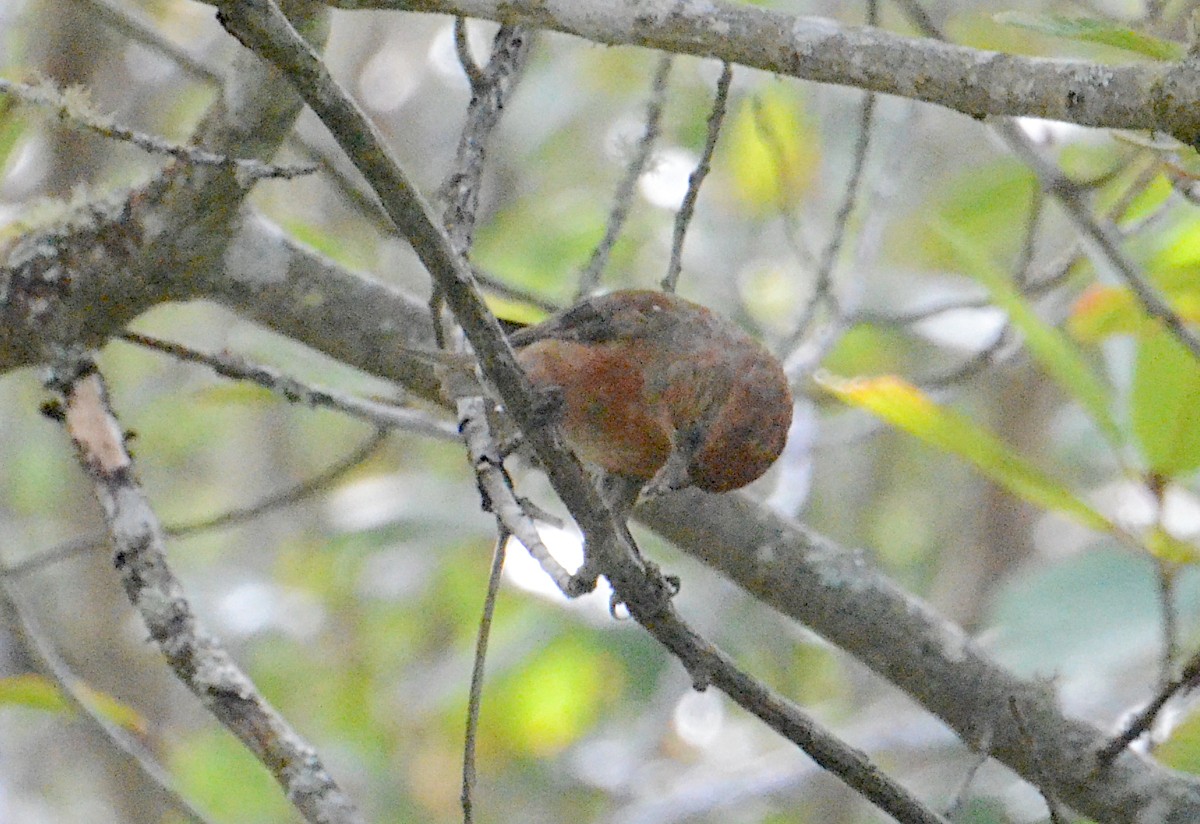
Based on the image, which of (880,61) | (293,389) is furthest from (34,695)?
(880,61)

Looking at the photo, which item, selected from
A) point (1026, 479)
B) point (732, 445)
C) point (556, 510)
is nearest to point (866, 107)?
point (1026, 479)

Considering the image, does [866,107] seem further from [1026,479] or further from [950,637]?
[950,637]

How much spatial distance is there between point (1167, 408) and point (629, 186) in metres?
1.00

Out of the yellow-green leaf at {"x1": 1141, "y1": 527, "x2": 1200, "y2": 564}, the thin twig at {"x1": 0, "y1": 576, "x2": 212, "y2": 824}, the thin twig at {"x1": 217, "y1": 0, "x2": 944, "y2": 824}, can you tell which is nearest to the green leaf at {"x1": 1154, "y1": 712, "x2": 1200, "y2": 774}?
the yellow-green leaf at {"x1": 1141, "y1": 527, "x2": 1200, "y2": 564}

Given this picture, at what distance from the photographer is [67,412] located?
224 cm

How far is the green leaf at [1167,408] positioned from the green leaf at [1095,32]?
63 cm

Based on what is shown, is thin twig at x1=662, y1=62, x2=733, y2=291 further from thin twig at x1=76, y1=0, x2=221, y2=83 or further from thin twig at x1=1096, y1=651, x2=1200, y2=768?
thin twig at x1=76, y1=0, x2=221, y2=83

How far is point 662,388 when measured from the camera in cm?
217

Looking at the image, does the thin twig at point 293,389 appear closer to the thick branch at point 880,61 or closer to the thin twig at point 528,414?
the thin twig at point 528,414

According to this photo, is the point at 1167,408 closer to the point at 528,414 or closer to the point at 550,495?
the point at 528,414

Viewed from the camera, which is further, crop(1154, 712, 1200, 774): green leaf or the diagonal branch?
crop(1154, 712, 1200, 774): green leaf

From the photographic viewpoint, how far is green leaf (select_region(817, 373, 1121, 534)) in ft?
7.57

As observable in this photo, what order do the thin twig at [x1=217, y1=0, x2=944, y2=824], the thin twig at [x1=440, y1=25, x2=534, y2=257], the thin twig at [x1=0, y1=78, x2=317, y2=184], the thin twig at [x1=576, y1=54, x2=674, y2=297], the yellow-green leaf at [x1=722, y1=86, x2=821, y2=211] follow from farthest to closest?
1. the yellow-green leaf at [x1=722, y1=86, x2=821, y2=211]
2. the thin twig at [x1=576, y1=54, x2=674, y2=297]
3. the thin twig at [x1=440, y1=25, x2=534, y2=257]
4. the thin twig at [x1=0, y1=78, x2=317, y2=184]
5. the thin twig at [x1=217, y1=0, x2=944, y2=824]

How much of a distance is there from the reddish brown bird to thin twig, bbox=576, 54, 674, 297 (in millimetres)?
107
